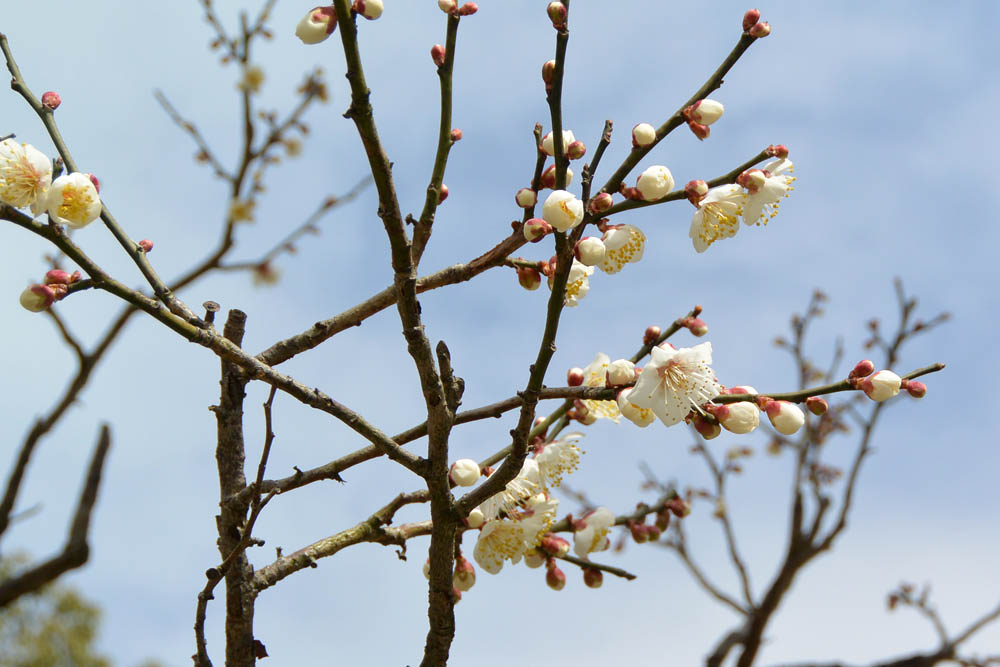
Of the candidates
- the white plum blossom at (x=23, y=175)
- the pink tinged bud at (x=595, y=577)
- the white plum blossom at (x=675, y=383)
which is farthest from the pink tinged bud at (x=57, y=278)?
the pink tinged bud at (x=595, y=577)

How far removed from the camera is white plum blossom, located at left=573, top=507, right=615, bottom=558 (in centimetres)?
238

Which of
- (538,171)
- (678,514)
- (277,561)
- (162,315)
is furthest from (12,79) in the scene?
(678,514)

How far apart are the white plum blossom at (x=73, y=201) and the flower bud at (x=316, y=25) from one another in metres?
0.55

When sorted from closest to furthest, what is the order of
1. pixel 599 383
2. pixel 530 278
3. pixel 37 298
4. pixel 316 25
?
pixel 316 25 < pixel 37 298 < pixel 530 278 < pixel 599 383

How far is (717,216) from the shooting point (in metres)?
1.88

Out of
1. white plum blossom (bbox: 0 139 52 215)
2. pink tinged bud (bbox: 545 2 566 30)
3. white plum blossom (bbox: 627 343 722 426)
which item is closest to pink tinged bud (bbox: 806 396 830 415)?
white plum blossom (bbox: 627 343 722 426)

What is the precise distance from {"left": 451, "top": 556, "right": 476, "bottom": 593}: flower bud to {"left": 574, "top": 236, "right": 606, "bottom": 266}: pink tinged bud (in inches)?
39.9

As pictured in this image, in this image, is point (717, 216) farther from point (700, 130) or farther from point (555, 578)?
point (555, 578)

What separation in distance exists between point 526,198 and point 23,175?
104 cm

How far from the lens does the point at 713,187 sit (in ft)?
6.08

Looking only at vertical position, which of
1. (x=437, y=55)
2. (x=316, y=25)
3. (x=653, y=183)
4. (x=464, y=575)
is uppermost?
(x=437, y=55)

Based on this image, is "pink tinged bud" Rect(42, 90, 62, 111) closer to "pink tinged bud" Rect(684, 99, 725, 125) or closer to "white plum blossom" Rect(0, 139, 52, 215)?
"white plum blossom" Rect(0, 139, 52, 215)

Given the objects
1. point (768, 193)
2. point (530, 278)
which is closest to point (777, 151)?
point (768, 193)

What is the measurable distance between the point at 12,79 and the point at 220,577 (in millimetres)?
1150
